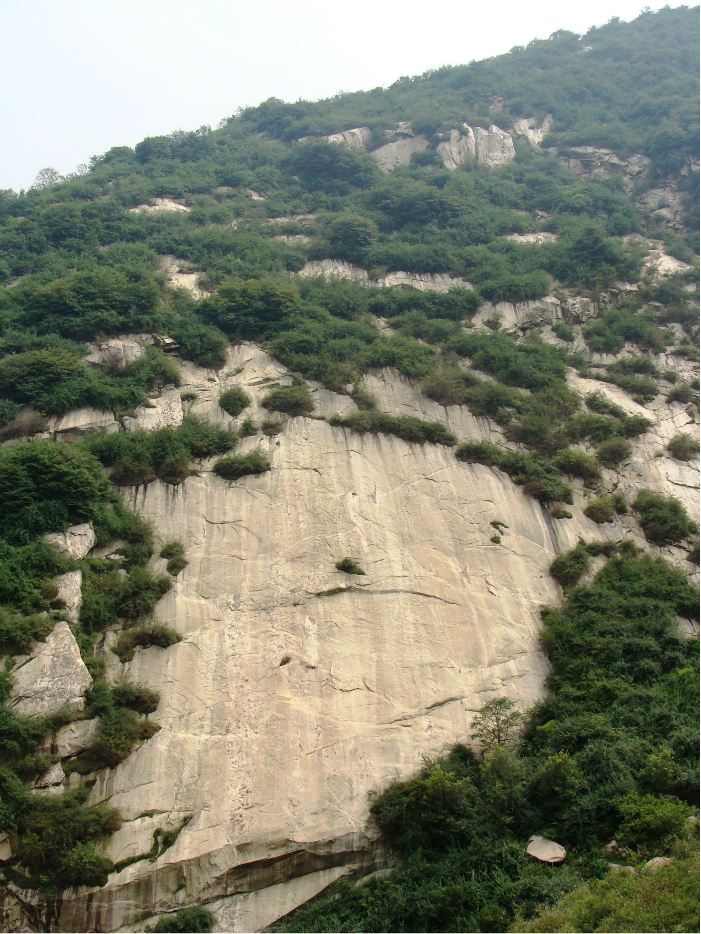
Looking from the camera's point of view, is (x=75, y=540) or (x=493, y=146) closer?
(x=75, y=540)

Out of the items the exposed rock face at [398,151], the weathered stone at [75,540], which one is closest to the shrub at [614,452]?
the weathered stone at [75,540]

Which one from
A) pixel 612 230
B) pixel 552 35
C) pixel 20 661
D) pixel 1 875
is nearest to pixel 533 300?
pixel 612 230

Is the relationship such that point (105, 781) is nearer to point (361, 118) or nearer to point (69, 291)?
point (69, 291)

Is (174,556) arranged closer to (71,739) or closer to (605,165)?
(71,739)

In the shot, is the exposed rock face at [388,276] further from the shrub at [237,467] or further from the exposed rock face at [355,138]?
the exposed rock face at [355,138]

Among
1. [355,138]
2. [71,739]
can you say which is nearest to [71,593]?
[71,739]

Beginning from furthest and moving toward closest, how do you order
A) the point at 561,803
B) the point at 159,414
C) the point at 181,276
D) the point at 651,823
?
the point at 181,276
the point at 159,414
the point at 561,803
the point at 651,823
